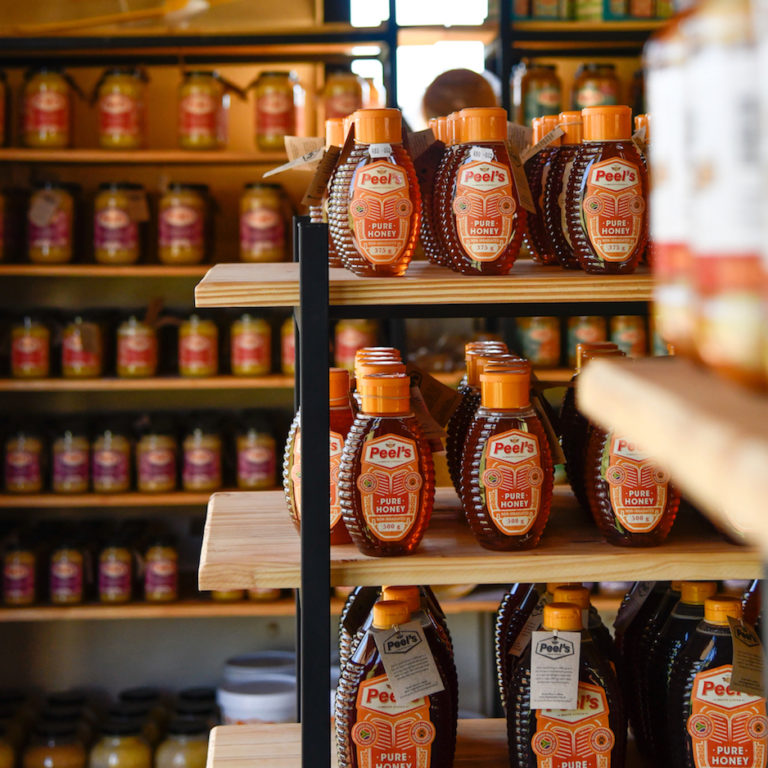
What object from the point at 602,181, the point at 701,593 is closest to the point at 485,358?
the point at 602,181

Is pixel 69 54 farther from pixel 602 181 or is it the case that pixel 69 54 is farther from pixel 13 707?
pixel 602 181

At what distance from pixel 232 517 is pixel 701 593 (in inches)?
23.1

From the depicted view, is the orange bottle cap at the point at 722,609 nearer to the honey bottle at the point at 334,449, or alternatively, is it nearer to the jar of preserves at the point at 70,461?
the honey bottle at the point at 334,449

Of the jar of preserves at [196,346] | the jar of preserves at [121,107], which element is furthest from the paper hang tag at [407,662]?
the jar of preserves at [121,107]

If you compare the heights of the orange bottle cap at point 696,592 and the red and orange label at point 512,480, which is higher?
the red and orange label at point 512,480

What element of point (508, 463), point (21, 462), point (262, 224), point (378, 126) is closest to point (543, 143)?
point (378, 126)

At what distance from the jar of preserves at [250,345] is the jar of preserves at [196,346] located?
7 cm

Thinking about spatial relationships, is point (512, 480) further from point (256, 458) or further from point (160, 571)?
point (160, 571)

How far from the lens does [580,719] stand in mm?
1200

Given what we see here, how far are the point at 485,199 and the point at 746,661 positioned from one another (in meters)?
0.58

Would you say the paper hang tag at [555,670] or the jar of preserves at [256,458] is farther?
the jar of preserves at [256,458]

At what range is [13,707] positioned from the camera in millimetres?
3006

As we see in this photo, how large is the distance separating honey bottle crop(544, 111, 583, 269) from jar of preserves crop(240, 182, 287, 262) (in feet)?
5.76

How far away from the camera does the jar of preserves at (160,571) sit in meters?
3.00
